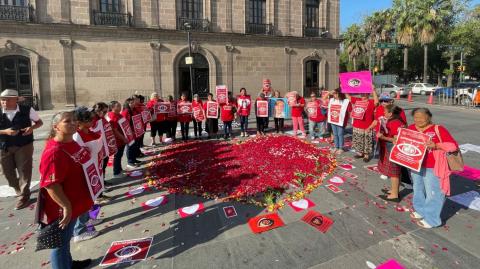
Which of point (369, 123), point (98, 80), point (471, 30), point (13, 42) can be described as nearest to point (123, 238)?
point (369, 123)

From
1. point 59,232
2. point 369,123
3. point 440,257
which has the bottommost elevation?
point 440,257

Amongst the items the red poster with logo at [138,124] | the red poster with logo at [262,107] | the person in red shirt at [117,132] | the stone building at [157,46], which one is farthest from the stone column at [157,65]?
the person in red shirt at [117,132]

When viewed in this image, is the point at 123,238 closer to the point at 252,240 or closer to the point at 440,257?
the point at 252,240

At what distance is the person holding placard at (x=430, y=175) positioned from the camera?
12.7 feet

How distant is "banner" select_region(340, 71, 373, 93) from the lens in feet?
25.2

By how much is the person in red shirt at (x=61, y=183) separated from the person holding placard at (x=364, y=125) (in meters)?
6.00

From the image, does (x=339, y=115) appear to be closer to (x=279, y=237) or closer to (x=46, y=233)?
(x=279, y=237)

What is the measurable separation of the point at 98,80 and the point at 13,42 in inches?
196

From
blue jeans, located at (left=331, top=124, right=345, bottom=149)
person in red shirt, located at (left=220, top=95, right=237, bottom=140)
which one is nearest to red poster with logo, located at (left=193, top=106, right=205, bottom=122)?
person in red shirt, located at (left=220, top=95, right=237, bottom=140)

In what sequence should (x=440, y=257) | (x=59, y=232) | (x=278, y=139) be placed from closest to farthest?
1. (x=59, y=232)
2. (x=440, y=257)
3. (x=278, y=139)

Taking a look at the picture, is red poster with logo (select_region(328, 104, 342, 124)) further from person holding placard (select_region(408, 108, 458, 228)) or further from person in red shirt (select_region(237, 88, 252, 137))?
person holding placard (select_region(408, 108, 458, 228))

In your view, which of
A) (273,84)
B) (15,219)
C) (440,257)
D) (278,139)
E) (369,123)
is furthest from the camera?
(273,84)

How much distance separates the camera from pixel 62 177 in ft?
9.14

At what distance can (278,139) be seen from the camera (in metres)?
9.27
